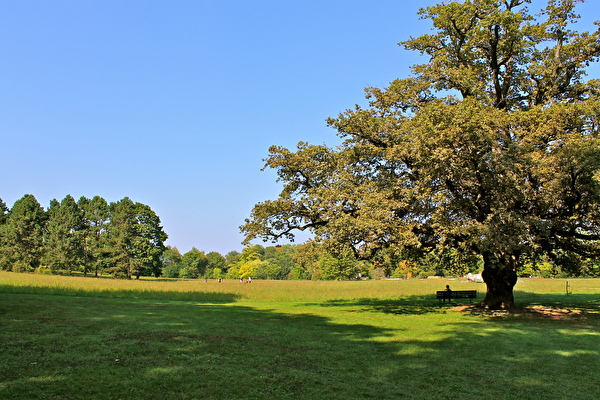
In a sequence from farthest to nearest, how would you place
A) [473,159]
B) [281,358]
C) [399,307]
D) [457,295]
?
1. [457,295]
2. [399,307]
3. [473,159]
4. [281,358]

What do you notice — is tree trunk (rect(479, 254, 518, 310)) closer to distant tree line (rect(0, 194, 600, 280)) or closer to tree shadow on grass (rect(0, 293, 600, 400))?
tree shadow on grass (rect(0, 293, 600, 400))

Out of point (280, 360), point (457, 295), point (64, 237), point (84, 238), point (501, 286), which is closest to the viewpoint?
point (280, 360)

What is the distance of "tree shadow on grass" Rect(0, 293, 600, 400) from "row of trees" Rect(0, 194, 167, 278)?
65.3 metres

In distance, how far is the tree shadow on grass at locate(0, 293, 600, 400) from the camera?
25.6ft

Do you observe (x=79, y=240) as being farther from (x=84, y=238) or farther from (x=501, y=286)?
(x=501, y=286)

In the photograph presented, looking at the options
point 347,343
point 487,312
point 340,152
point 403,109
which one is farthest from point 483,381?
point 403,109

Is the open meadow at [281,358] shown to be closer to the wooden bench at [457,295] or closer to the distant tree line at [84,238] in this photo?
the wooden bench at [457,295]

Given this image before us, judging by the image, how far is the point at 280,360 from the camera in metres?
10.3

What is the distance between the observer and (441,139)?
1870cm

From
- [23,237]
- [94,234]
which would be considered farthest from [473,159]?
[23,237]

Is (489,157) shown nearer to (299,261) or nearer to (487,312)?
(487,312)

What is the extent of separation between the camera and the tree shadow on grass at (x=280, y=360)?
780 centimetres

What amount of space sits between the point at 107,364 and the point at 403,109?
2218cm

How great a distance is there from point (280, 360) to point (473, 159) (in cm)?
1357
